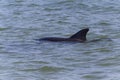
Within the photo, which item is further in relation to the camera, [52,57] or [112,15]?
[112,15]

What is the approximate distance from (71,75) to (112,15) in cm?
863

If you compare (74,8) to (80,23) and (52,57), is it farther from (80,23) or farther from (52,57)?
(52,57)

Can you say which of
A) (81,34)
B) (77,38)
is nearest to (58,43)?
(77,38)

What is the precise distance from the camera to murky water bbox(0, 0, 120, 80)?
1045cm

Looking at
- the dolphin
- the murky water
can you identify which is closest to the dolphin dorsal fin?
the dolphin

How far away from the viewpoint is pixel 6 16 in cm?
1888

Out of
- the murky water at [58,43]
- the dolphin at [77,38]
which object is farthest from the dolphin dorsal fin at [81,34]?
the murky water at [58,43]

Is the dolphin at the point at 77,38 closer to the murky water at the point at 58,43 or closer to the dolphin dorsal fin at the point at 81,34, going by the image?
the dolphin dorsal fin at the point at 81,34

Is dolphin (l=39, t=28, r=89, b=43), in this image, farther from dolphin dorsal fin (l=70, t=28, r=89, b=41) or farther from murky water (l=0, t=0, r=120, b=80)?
murky water (l=0, t=0, r=120, b=80)

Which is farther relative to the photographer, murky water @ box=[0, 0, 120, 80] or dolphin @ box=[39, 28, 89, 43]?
dolphin @ box=[39, 28, 89, 43]

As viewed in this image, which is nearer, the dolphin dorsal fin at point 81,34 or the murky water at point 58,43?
the murky water at point 58,43

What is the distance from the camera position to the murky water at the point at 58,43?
412 inches

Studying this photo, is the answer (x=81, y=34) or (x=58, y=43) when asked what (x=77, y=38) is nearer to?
(x=81, y=34)

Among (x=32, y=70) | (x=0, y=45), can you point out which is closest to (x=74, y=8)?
(x=0, y=45)
